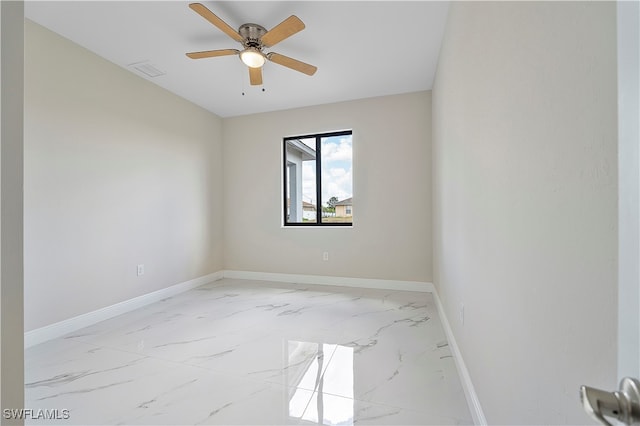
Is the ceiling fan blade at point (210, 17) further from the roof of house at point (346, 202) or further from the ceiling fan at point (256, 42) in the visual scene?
the roof of house at point (346, 202)

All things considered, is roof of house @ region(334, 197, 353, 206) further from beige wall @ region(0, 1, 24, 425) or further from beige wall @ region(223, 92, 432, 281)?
beige wall @ region(0, 1, 24, 425)

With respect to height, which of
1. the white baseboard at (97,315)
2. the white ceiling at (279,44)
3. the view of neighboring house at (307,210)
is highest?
the white ceiling at (279,44)

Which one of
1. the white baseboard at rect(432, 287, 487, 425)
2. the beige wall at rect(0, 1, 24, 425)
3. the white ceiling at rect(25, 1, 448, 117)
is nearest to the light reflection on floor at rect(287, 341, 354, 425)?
the white baseboard at rect(432, 287, 487, 425)

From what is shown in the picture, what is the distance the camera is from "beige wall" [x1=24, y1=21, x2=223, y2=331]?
2242 millimetres

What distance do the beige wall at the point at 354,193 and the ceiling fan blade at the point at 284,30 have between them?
1843 mm

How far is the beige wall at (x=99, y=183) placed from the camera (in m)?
2.24

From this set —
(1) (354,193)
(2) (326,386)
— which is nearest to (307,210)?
(1) (354,193)

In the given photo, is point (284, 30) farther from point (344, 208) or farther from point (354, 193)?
point (344, 208)

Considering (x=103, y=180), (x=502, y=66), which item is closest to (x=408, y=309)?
(x=502, y=66)

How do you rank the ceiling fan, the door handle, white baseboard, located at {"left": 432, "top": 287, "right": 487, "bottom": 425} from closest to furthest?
the door handle < white baseboard, located at {"left": 432, "top": 287, "right": 487, "bottom": 425} < the ceiling fan

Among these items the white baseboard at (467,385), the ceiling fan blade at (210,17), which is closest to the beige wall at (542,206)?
the white baseboard at (467,385)

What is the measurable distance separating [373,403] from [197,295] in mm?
2707

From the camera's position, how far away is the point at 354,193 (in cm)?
388

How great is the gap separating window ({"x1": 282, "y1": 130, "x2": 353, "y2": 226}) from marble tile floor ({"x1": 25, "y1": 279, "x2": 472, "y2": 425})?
153cm
